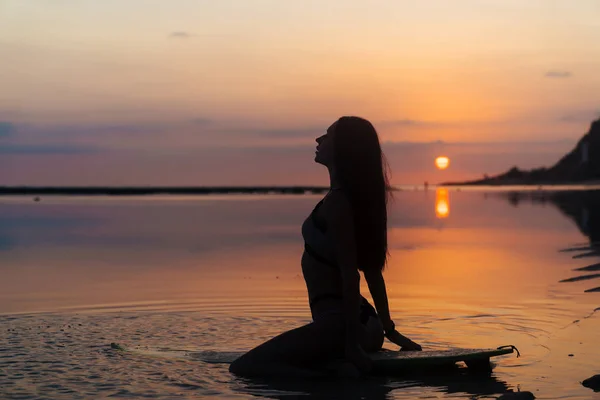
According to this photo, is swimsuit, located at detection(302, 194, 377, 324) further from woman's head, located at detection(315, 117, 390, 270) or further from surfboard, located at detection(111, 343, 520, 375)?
surfboard, located at detection(111, 343, 520, 375)

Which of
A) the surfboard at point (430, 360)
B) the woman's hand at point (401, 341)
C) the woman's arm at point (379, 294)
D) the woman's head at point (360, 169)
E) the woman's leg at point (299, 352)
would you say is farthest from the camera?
the woman's hand at point (401, 341)

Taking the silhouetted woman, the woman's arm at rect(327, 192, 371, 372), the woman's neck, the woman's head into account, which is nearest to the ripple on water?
the silhouetted woman

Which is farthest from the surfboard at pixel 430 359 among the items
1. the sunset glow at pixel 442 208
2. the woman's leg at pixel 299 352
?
the sunset glow at pixel 442 208

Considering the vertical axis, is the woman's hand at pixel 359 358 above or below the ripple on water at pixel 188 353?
above

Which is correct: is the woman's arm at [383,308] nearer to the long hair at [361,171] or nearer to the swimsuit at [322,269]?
the swimsuit at [322,269]

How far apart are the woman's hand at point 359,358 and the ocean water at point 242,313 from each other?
150mm

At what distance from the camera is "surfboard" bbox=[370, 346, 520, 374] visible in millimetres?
8125

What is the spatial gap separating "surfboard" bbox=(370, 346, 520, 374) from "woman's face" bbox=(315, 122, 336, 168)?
1.81m

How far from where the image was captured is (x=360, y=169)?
7832 millimetres

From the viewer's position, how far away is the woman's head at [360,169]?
25.7 ft

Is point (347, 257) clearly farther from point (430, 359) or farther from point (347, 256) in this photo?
point (430, 359)

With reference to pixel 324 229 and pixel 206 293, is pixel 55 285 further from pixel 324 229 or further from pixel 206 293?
pixel 324 229

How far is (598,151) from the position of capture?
132500 millimetres

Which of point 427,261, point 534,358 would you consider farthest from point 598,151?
point 534,358
